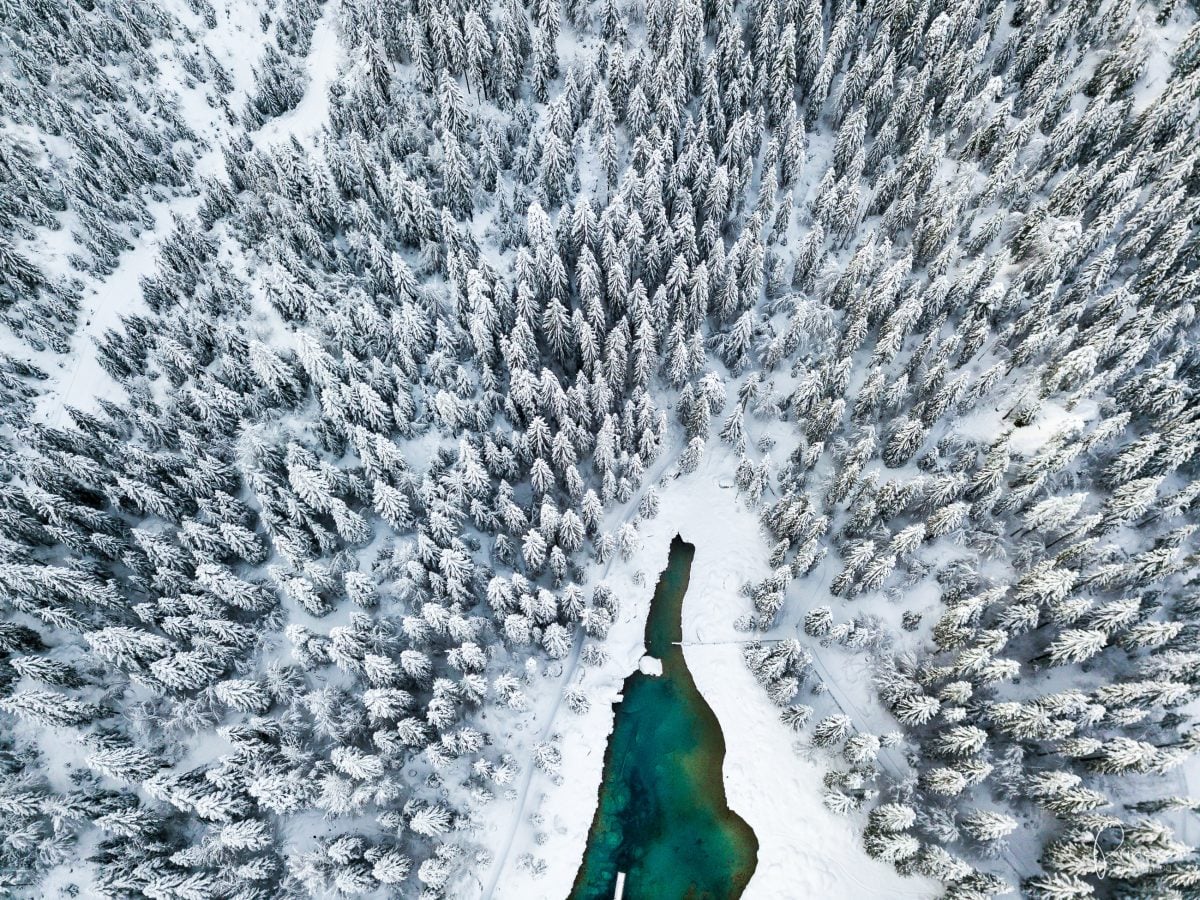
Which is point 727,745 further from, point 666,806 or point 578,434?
point 578,434

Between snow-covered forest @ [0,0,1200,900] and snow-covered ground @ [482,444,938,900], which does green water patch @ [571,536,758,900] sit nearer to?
snow-covered ground @ [482,444,938,900]

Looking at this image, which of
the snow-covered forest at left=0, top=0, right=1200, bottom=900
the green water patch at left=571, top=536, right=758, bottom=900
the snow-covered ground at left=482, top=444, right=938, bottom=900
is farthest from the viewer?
the green water patch at left=571, top=536, right=758, bottom=900

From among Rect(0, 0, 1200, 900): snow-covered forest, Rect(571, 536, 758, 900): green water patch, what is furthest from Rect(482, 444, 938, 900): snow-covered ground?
Rect(571, 536, 758, 900): green water patch

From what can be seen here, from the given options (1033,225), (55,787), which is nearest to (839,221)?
(1033,225)

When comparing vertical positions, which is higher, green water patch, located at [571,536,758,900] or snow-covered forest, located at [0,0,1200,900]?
snow-covered forest, located at [0,0,1200,900]

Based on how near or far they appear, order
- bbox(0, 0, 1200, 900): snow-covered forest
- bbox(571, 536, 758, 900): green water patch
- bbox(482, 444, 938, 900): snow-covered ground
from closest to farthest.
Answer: bbox(0, 0, 1200, 900): snow-covered forest, bbox(482, 444, 938, 900): snow-covered ground, bbox(571, 536, 758, 900): green water patch

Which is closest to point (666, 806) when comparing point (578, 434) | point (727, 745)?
point (727, 745)

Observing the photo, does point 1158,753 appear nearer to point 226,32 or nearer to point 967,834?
point 967,834

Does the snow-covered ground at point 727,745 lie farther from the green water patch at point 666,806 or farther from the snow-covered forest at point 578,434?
the green water patch at point 666,806
